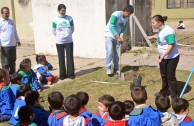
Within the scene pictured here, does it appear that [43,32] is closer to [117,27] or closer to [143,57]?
[143,57]

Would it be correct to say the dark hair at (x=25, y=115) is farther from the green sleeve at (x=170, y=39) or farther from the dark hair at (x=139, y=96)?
the green sleeve at (x=170, y=39)

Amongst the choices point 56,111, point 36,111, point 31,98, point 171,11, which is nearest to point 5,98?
point 31,98

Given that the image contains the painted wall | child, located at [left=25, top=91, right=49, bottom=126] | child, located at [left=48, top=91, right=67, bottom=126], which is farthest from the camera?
the painted wall

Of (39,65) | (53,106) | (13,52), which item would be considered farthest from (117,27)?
(53,106)

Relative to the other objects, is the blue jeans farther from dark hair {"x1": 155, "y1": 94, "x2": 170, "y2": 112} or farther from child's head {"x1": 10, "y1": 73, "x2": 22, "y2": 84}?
dark hair {"x1": 155, "y1": 94, "x2": 170, "y2": 112}

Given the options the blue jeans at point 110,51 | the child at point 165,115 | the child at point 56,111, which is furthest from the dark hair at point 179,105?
the blue jeans at point 110,51

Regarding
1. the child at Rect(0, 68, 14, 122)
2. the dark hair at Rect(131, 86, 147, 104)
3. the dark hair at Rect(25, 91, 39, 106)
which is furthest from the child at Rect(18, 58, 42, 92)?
the dark hair at Rect(131, 86, 147, 104)

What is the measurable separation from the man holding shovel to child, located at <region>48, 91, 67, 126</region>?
143 inches

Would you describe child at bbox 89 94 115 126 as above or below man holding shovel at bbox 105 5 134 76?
below

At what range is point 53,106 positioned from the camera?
4.20m

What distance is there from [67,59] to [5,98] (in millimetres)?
2713

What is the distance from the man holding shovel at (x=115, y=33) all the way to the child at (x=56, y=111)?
3631 mm

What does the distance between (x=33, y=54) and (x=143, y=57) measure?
4001mm

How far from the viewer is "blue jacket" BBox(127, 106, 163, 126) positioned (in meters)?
3.56
